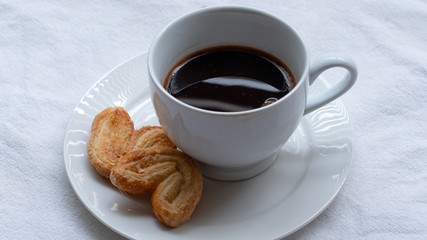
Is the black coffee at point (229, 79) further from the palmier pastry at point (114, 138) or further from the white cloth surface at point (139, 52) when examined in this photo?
the white cloth surface at point (139, 52)

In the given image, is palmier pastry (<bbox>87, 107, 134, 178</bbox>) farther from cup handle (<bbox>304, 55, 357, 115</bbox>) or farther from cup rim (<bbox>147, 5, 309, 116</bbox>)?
cup handle (<bbox>304, 55, 357, 115</bbox>)

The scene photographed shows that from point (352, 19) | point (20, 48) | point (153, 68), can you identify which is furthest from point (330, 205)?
point (20, 48)

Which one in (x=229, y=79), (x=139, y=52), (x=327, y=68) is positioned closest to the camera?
(x=327, y=68)

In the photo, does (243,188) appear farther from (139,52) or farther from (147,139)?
(139,52)

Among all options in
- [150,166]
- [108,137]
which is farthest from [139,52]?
[150,166]

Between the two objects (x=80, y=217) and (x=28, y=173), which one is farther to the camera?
(x=28, y=173)

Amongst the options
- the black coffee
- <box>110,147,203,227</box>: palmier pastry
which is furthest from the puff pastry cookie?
the black coffee

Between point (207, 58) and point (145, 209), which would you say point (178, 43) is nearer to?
point (207, 58)
